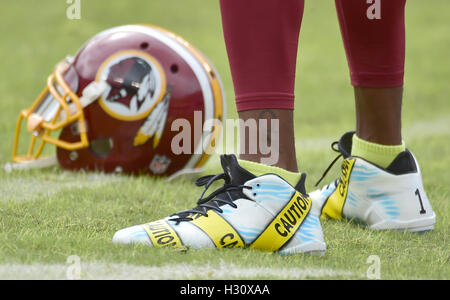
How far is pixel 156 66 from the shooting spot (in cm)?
280

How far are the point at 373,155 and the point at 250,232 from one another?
0.62 meters

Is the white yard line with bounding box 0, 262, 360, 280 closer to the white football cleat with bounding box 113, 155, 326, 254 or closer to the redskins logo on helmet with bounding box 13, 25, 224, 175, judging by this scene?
the white football cleat with bounding box 113, 155, 326, 254

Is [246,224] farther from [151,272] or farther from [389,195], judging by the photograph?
[389,195]

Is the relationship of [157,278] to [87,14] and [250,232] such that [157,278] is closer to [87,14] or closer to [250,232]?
[250,232]

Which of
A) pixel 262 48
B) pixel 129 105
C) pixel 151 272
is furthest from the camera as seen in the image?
pixel 129 105

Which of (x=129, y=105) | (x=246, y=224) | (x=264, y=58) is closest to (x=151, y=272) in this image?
(x=246, y=224)

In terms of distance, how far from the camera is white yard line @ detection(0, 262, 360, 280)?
1.32 m

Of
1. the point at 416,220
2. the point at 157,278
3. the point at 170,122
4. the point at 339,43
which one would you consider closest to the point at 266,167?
the point at 157,278

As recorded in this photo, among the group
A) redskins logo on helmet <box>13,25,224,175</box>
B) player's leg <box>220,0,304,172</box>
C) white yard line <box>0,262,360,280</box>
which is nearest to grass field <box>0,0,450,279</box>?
white yard line <box>0,262,360,280</box>

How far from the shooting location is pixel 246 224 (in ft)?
5.29

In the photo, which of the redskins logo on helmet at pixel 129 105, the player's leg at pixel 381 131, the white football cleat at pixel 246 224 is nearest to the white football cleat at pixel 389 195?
the player's leg at pixel 381 131

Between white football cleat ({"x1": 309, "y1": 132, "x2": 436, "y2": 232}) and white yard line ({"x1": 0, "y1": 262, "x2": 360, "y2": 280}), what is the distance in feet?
2.02

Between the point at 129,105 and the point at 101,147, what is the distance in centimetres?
25

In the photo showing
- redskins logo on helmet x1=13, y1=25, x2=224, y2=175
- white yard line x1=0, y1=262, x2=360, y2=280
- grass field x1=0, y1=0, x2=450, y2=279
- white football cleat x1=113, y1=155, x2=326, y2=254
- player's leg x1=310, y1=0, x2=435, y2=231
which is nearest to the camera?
white yard line x1=0, y1=262, x2=360, y2=280
